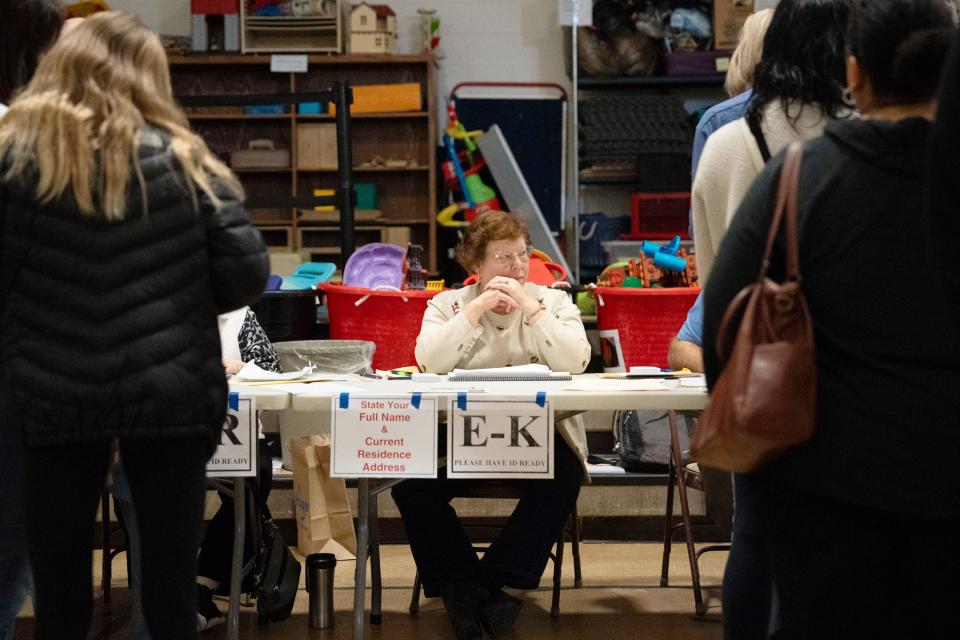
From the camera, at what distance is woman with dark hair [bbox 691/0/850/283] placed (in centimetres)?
210

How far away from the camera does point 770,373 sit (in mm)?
1465

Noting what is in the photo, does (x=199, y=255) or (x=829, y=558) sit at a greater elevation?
(x=199, y=255)

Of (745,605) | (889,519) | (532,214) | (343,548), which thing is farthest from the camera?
(532,214)

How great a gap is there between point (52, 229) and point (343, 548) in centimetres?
252

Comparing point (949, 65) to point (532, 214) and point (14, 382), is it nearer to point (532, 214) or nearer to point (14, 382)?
point (14, 382)

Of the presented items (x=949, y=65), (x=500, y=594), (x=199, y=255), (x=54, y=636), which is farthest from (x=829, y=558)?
(x=500, y=594)

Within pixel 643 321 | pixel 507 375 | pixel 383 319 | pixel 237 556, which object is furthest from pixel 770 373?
pixel 383 319

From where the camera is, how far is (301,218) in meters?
7.86

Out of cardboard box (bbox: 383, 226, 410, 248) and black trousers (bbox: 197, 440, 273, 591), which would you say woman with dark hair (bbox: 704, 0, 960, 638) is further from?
cardboard box (bbox: 383, 226, 410, 248)

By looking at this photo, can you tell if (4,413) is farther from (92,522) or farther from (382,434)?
(382,434)

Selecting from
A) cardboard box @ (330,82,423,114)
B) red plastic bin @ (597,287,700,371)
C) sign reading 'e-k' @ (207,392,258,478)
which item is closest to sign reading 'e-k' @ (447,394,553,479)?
sign reading 'e-k' @ (207,392,258,478)

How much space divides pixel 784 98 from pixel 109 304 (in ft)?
3.99

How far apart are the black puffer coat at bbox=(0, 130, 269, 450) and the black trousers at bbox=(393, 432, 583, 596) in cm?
142

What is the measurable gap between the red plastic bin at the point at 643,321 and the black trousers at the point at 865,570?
270 cm
